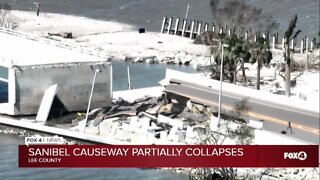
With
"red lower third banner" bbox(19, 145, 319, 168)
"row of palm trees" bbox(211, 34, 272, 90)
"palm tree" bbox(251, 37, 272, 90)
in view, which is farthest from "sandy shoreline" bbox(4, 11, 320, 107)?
"red lower third banner" bbox(19, 145, 319, 168)

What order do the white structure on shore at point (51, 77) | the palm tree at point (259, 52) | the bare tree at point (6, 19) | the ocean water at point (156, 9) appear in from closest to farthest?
the white structure on shore at point (51, 77) < the palm tree at point (259, 52) < the bare tree at point (6, 19) < the ocean water at point (156, 9)

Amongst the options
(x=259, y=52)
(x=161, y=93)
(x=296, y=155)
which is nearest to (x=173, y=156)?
(x=296, y=155)

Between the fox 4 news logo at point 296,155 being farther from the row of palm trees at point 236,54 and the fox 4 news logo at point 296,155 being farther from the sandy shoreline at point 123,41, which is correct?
the sandy shoreline at point 123,41

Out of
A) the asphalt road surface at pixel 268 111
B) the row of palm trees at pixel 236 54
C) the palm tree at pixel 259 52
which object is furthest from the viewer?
the palm tree at pixel 259 52

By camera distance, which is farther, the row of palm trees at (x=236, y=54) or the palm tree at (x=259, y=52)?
the palm tree at (x=259, y=52)

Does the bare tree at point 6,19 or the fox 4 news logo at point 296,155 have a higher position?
the bare tree at point 6,19

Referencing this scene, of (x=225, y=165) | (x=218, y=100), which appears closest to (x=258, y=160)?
(x=225, y=165)

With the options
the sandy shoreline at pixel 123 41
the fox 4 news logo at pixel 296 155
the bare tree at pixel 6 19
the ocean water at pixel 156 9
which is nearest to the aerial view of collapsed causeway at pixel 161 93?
the fox 4 news logo at pixel 296 155
